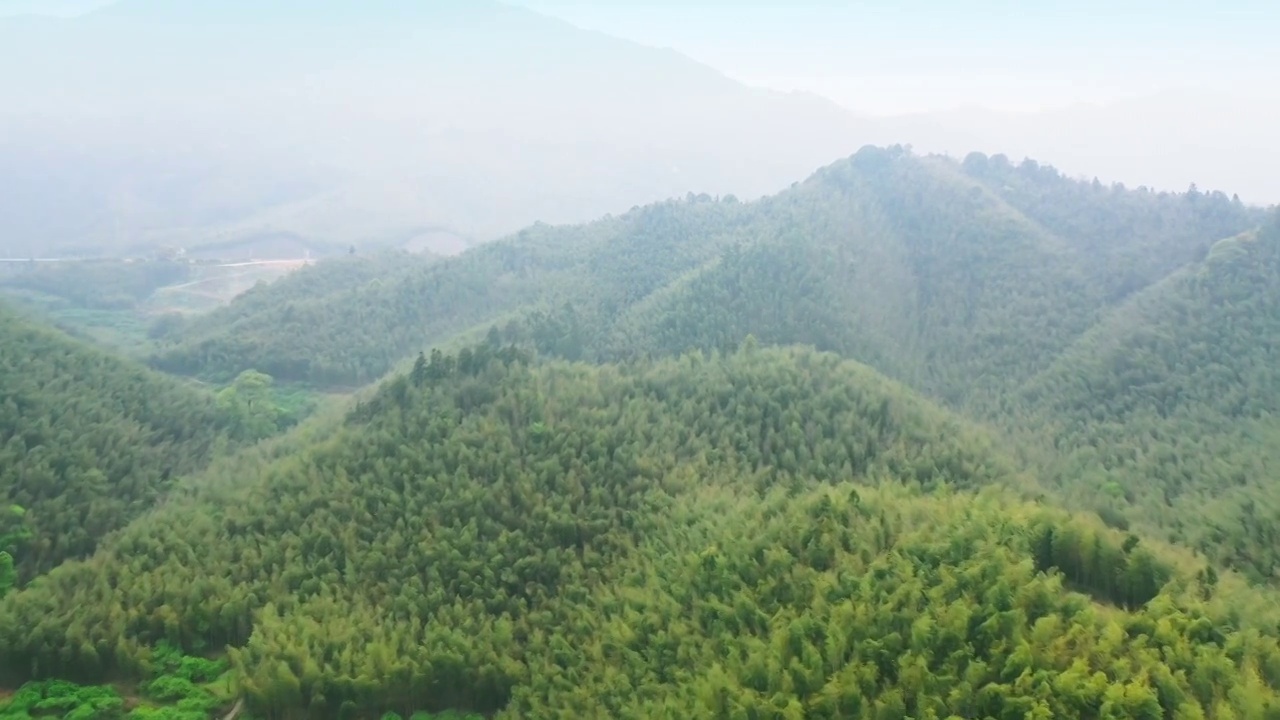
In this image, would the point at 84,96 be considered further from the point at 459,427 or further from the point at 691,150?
the point at 459,427

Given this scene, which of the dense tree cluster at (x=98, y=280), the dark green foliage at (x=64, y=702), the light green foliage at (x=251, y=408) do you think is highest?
the dense tree cluster at (x=98, y=280)

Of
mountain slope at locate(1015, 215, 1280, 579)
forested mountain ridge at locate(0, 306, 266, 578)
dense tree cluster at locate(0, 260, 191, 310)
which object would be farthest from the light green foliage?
dense tree cluster at locate(0, 260, 191, 310)

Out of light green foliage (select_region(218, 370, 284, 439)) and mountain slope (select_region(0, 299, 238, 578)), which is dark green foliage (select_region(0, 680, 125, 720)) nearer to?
mountain slope (select_region(0, 299, 238, 578))

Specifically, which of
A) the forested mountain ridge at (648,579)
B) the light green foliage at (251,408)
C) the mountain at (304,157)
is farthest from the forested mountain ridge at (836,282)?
the mountain at (304,157)

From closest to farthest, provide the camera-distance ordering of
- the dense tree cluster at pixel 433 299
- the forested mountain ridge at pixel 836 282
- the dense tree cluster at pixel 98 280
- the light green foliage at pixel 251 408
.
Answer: the light green foliage at pixel 251 408 → the forested mountain ridge at pixel 836 282 → the dense tree cluster at pixel 433 299 → the dense tree cluster at pixel 98 280

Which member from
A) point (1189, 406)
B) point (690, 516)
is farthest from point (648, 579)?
point (1189, 406)

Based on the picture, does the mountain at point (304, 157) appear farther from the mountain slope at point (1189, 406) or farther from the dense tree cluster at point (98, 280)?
A: the mountain slope at point (1189, 406)

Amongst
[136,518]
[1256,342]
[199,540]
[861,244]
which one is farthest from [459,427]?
[861,244]
